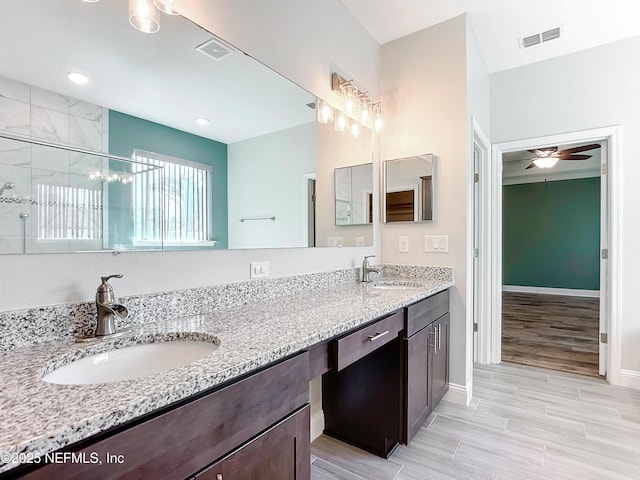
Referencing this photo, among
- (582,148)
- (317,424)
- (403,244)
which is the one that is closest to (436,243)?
(403,244)

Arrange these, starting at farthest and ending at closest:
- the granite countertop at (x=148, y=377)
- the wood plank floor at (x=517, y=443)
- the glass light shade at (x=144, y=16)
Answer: the wood plank floor at (x=517, y=443) < the glass light shade at (x=144, y=16) < the granite countertop at (x=148, y=377)

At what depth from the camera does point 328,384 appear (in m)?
2.04

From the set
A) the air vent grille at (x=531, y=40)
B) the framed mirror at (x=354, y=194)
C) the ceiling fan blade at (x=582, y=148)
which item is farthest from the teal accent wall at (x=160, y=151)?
the ceiling fan blade at (x=582, y=148)

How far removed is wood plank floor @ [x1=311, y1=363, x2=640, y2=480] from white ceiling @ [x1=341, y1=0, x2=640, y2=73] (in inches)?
A: 110

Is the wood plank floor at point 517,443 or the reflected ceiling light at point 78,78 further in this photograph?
the wood plank floor at point 517,443

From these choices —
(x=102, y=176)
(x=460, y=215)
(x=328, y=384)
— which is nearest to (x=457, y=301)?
(x=460, y=215)

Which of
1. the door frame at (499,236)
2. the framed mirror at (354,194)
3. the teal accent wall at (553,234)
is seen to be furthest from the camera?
the teal accent wall at (553,234)

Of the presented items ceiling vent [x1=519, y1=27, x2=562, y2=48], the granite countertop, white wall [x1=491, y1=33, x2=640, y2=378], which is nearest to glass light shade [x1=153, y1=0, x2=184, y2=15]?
the granite countertop

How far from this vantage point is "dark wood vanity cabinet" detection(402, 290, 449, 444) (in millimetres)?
1791

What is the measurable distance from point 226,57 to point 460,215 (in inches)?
71.6

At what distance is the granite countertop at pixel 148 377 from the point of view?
54cm

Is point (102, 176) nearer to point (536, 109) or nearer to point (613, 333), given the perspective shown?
point (536, 109)

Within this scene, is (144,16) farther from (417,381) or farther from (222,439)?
(417,381)

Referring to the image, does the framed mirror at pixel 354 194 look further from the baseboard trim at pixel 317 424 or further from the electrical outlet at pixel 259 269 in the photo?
the baseboard trim at pixel 317 424
